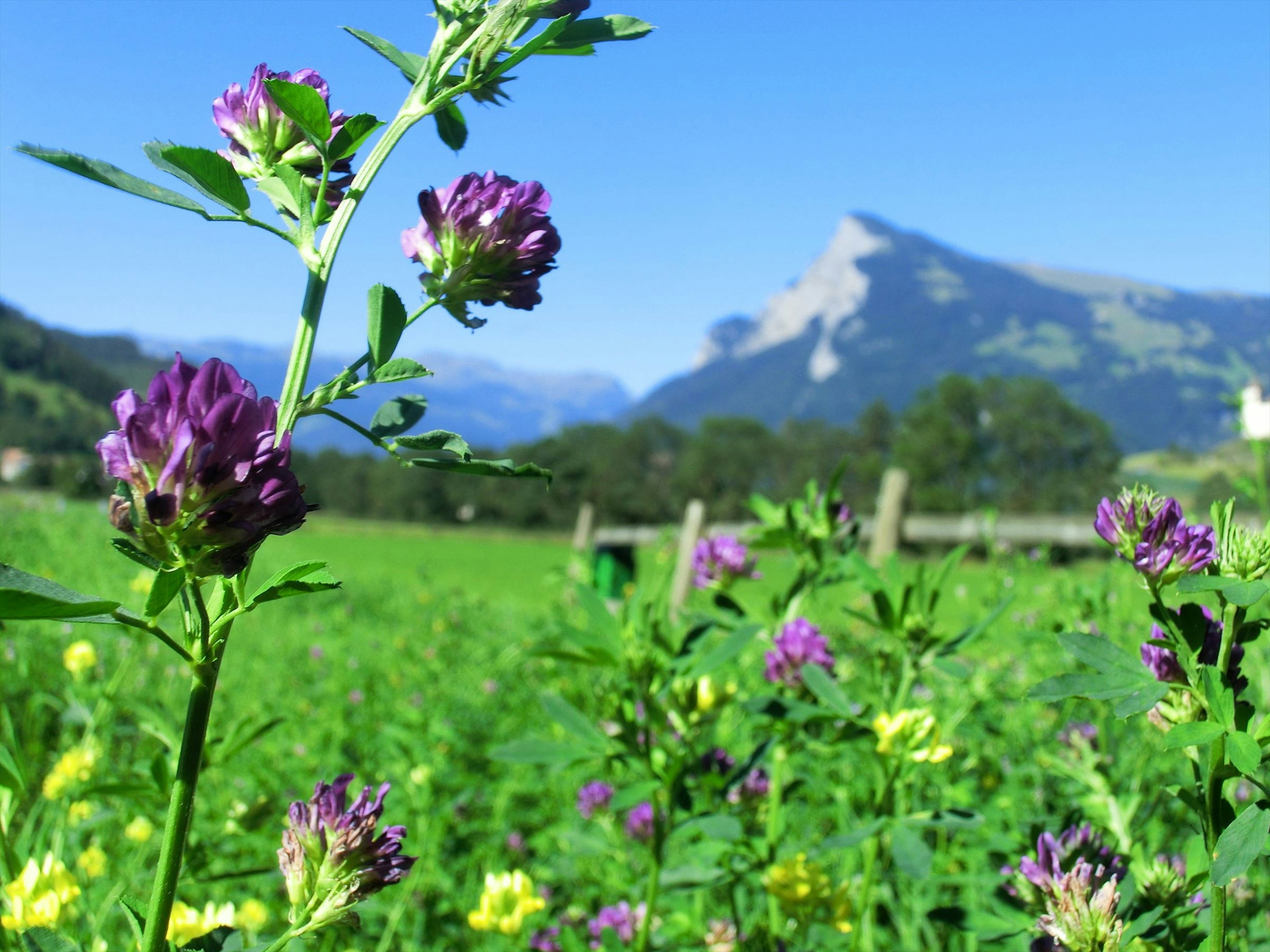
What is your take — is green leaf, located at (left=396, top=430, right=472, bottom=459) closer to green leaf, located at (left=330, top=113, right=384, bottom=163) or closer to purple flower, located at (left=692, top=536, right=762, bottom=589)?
green leaf, located at (left=330, top=113, right=384, bottom=163)

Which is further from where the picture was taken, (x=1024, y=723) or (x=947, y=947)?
(x=1024, y=723)

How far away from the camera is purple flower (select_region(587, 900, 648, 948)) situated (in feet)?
4.68

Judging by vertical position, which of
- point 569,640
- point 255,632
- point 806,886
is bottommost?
point 255,632

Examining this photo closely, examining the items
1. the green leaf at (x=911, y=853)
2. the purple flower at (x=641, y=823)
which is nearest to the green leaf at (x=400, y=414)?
the green leaf at (x=911, y=853)

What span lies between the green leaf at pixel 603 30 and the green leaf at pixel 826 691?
735 millimetres

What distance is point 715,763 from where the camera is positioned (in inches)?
46.7

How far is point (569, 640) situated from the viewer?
1036 millimetres

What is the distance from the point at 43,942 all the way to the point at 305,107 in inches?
21.8

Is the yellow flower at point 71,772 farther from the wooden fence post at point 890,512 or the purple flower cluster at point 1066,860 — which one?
the wooden fence post at point 890,512

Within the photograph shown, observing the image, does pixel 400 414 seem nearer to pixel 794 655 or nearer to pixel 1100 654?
pixel 1100 654

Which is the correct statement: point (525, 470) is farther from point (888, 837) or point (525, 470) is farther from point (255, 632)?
point (255, 632)

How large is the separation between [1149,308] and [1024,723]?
582 feet

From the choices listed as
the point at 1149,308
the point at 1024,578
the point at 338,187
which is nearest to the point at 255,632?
the point at 1024,578

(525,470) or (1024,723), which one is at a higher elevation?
(525,470)
